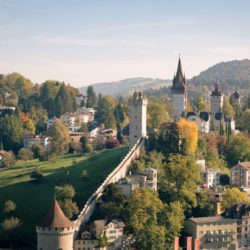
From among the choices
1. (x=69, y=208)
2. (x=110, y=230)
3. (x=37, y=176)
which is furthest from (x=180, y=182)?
(x=37, y=176)

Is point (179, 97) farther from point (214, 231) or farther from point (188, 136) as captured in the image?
point (214, 231)

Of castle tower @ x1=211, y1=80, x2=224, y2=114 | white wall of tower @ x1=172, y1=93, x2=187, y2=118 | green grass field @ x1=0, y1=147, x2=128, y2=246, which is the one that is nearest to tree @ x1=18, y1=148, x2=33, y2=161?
green grass field @ x1=0, y1=147, x2=128, y2=246

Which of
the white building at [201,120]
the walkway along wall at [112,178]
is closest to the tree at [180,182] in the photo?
the walkway along wall at [112,178]

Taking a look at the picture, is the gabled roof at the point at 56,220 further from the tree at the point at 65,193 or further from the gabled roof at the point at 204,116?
the gabled roof at the point at 204,116

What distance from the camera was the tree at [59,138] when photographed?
3462 inches

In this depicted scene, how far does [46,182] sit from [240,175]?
22.6 metres

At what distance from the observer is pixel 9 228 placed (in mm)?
60031

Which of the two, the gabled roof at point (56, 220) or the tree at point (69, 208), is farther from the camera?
the tree at point (69, 208)

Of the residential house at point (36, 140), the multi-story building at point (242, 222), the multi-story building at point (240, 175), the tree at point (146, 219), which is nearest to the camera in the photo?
the tree at point (146, 219)

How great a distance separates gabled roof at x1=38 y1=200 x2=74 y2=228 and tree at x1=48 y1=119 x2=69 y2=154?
3248cm

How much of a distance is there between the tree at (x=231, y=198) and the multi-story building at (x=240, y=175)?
8.85 metres

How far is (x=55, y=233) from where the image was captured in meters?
54.2

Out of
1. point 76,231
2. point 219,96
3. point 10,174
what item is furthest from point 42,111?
point 76,231

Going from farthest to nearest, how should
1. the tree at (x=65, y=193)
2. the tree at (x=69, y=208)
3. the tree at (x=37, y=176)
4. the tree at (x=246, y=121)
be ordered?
the tree at (x=246, y=121) → the tree at (x=37, y=176) → the tree at (x=65, y=193) → the tree at (x=69, y=208)
